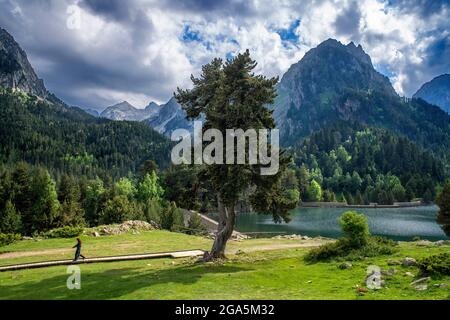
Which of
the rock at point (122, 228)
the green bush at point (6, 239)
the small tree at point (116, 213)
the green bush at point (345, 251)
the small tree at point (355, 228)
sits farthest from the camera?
the small tree at point (116, 213)

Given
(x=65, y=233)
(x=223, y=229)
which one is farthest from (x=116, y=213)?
(x=223, y=229)

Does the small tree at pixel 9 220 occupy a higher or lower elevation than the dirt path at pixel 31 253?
higher

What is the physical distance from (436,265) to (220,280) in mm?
12435

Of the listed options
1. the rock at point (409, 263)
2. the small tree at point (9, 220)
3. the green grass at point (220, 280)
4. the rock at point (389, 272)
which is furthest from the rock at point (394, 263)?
the small tree at point (9, 220)

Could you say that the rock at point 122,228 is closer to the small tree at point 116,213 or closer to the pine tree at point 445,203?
the small tree at point 116,213

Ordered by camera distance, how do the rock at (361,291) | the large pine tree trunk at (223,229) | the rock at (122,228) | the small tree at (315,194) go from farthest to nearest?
the small tree at (315,194)
the rock at (122,228)
the large pine tree trunk at (223,229)
the rock at (361,291)

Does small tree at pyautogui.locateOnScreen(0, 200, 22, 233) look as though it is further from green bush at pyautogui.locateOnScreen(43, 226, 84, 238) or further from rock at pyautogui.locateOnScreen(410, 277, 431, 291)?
rock at pyautogui.locateOnScreen(410, 277, 431, 291)

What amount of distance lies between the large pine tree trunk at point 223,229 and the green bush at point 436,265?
1532 centimetres

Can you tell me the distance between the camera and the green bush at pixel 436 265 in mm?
20398

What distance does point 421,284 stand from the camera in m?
19.2

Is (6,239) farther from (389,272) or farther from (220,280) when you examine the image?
(389,272)

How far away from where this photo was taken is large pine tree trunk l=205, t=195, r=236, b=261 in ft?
107
